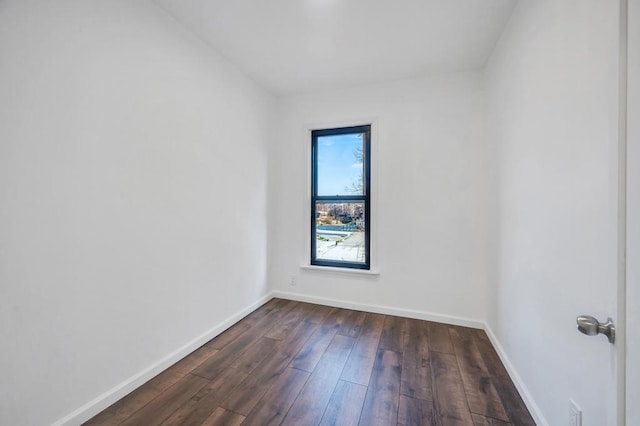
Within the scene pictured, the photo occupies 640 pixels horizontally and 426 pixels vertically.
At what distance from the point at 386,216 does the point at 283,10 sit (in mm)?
2093

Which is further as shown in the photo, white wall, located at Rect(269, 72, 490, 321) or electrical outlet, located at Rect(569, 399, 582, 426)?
white wall, located at Rect(269, 72, 490, 321)

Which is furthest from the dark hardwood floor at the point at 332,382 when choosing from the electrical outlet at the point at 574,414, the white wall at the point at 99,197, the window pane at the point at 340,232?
the window pane at the point at 340,232

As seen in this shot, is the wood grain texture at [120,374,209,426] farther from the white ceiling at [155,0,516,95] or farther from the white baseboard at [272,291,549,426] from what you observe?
the white ceiling at [155,0,516,95]

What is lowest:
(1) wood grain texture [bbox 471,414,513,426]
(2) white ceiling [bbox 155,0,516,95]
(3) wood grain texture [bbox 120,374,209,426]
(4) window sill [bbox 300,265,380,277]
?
(3) wood grain texture [bbox 120,374,209,426]

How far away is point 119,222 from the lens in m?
1.58

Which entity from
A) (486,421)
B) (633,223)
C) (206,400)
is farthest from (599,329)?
(206,400)

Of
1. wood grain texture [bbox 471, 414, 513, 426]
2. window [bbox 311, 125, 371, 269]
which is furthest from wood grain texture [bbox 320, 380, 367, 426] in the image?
window [bbox 311, 125, 371, 269]

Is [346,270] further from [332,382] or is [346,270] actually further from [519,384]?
[519,384]

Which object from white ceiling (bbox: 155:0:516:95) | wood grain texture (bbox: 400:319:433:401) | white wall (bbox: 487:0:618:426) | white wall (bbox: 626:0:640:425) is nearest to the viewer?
white wall (bbox: 626:0:640:425)

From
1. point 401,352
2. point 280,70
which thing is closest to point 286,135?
point 280,70

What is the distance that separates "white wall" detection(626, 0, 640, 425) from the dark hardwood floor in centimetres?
105

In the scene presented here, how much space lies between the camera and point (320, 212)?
3.24m

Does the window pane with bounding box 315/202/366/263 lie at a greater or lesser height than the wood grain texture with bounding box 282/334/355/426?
greater

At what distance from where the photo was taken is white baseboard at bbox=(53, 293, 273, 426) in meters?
1.38
